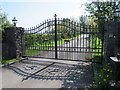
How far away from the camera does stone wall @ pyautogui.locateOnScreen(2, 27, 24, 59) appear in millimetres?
7270

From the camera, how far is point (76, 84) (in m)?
4.02

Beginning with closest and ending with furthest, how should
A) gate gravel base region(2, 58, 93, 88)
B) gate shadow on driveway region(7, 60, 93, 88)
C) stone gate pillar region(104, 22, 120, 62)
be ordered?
gate gravel base region(2, 58, 93, 88), gate shadow on driveway region(7, 60, 93, 88), stone gate pillar region(104, 22, 120, 62)

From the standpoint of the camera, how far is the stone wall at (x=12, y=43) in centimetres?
727

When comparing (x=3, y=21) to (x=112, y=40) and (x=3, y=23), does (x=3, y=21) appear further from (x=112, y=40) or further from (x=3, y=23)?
(x=112, y=40)

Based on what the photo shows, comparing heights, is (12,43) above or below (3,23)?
below

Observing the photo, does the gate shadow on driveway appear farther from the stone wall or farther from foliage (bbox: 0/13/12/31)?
foliage (bbox: 0/13/12/31)

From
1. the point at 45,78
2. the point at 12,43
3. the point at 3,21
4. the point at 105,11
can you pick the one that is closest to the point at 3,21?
the point at 3,21

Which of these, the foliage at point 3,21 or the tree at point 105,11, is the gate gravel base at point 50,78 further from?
the foliage at point 3,21

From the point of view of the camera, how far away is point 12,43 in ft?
24.1

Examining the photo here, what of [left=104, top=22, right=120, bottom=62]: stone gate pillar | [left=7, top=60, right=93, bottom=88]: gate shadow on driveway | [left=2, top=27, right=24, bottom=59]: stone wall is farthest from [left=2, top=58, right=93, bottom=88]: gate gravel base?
[left=2, top=27, right=24, bottom=59]: stone wall

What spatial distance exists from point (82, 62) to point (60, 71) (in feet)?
6.16

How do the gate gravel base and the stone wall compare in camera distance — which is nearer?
the gate gravel base

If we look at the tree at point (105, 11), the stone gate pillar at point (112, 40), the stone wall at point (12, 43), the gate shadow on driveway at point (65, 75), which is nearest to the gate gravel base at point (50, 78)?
the gate shadow on driveway at point (65, 75)

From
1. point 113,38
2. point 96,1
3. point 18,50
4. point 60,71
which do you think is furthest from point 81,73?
point 18,50
